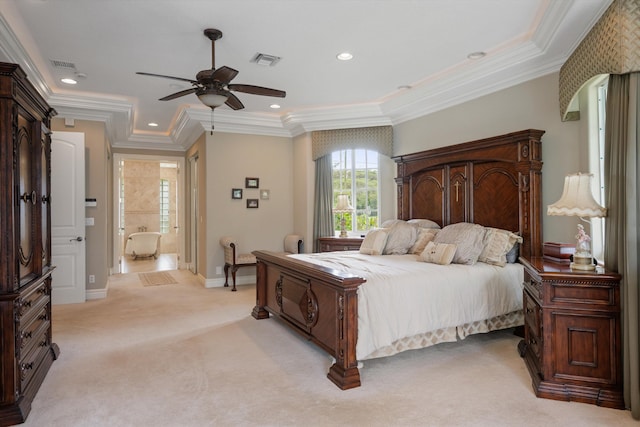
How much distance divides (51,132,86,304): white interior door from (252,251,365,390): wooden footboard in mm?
2704

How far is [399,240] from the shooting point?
4586 mm

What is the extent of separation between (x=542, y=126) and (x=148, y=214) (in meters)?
10.5

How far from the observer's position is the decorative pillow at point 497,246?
3.74 metres

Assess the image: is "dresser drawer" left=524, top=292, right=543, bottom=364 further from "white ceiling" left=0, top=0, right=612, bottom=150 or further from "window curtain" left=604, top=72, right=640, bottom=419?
"white ceiling" left=0, top=0, right=612, bottom=150

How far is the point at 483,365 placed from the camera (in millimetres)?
3119

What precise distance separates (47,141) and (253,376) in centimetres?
267

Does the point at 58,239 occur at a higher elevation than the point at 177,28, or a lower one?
lower

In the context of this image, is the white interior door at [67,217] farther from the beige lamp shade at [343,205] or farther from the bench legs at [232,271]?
the beige lamp shade at [343,205]

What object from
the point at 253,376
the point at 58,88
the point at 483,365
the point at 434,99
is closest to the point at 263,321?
the point at 253,376

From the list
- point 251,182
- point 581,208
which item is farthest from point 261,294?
point 581,208

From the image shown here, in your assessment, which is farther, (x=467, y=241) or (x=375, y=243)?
(x=375, y=243)

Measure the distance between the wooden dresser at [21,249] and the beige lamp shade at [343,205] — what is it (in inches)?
149

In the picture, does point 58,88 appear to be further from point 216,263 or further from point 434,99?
point 434,99

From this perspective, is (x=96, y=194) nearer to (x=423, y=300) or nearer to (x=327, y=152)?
(x=327, y=152)
